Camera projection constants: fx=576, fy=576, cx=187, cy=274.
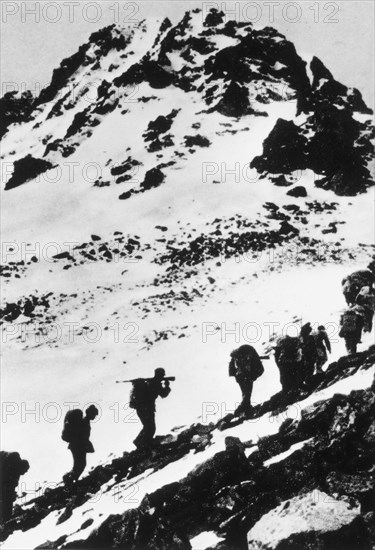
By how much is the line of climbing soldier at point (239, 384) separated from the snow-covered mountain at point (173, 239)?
1.79ft

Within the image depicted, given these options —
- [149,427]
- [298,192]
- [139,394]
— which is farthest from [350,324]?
[298,192]

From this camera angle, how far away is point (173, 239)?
2839 centimetres

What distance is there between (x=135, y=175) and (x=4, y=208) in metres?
8.36

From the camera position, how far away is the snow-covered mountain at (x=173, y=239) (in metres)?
14.5

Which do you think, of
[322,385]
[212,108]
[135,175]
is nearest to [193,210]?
[135,175]

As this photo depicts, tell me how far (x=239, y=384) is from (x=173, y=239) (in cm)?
1568

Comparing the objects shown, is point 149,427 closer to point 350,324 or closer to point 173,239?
point 350,324

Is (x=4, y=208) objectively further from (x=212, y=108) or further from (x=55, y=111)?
(x=55, y=111)

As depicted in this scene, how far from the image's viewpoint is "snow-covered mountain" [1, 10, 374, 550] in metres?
14.5

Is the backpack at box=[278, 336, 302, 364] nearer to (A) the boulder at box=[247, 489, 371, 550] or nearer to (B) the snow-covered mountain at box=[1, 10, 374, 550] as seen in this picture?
(B) the snow-covered mountain at box=[1, 10, 374, 550]

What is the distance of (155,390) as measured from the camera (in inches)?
533

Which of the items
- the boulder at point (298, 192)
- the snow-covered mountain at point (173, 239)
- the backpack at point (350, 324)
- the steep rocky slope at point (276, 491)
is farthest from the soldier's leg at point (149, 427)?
the boulder at point (298, 192)

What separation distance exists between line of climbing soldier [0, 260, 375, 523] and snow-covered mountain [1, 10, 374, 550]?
1.79 ft

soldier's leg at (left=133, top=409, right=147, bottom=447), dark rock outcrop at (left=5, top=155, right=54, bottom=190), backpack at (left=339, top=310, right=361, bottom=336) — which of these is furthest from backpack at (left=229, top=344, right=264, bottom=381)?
dark rock outcrop at (left=5, top=155, right=54, bottom=190)
